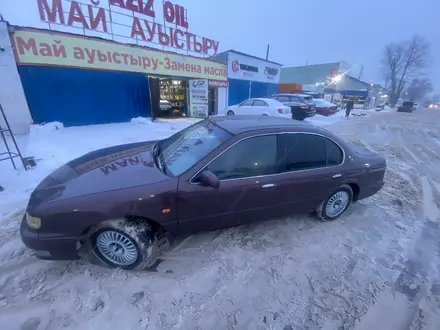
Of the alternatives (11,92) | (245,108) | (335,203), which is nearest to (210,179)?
(335,203)

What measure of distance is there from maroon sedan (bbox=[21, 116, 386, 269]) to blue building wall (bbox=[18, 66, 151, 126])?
24.6ft

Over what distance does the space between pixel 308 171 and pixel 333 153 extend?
1.82 feet

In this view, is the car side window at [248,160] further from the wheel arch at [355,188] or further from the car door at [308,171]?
the wheel arch at [355,188]

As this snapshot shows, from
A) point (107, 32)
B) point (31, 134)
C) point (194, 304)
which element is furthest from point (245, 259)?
point (107, 32)

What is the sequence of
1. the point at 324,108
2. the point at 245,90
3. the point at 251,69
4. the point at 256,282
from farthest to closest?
1. the point at 245,90
2. the point at 251,69
3. the point at 324,108
4. the point at 256,282

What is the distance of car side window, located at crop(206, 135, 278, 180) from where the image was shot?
2.31 meters

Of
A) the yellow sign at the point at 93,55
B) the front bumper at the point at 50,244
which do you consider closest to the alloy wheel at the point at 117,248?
the front bumper at the point at 50,244

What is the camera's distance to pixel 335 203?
3158 millimetres

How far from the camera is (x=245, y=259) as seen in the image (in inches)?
96.1

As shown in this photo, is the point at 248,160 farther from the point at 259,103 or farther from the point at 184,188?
the point at 259,103

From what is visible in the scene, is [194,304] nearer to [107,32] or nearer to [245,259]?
[245,259]

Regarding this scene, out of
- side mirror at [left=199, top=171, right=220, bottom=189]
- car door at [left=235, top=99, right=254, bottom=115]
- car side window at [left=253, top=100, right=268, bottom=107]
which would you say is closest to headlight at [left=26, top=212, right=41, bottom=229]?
side mirror at [left=199, top=171, right=220, bottom=189]

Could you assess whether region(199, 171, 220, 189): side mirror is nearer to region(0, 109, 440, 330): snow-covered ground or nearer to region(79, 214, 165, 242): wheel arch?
region(79, 214, 165, 242): wheel arch

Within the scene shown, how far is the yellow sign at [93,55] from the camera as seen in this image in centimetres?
733
